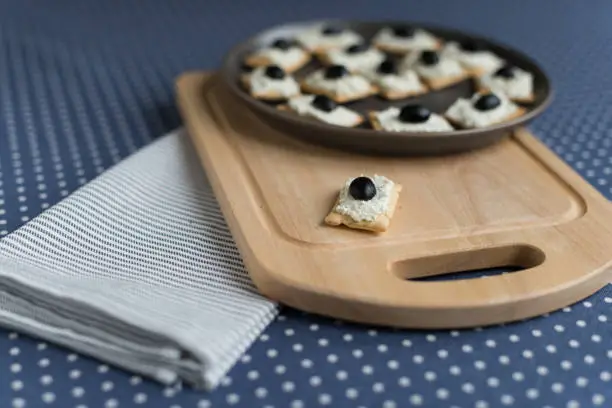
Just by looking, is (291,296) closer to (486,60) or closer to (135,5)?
(486,60)

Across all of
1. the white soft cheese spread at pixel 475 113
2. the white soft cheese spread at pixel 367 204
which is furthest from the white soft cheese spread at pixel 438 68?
the white soft cheese spread at pixel 367 204

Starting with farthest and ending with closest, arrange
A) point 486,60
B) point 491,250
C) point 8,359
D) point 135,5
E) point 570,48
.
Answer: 1. point 135,5
2. point 570,48
3. point 486,60
4. point 491,250
5. point 8,359

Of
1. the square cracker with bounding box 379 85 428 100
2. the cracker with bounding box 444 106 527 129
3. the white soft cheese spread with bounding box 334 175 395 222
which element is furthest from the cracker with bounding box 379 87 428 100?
the white soft cheese spread with bounding box 334 175 395 222

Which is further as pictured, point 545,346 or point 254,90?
point 254,90

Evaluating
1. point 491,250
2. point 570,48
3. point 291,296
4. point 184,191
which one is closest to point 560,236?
point 491,250

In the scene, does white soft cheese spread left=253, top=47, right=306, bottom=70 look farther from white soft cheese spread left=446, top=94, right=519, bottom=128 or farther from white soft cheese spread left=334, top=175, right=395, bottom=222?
white soft cheese spread left=334, top=175, right=395, bottom=222

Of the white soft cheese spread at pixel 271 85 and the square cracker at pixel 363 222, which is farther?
the white soft cheese spread at pixel 271 85

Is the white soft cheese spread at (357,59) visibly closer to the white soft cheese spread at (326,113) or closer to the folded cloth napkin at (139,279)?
the white soft cheese spread at (326,113)

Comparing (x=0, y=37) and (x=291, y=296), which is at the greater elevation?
(x=291, y=296)
